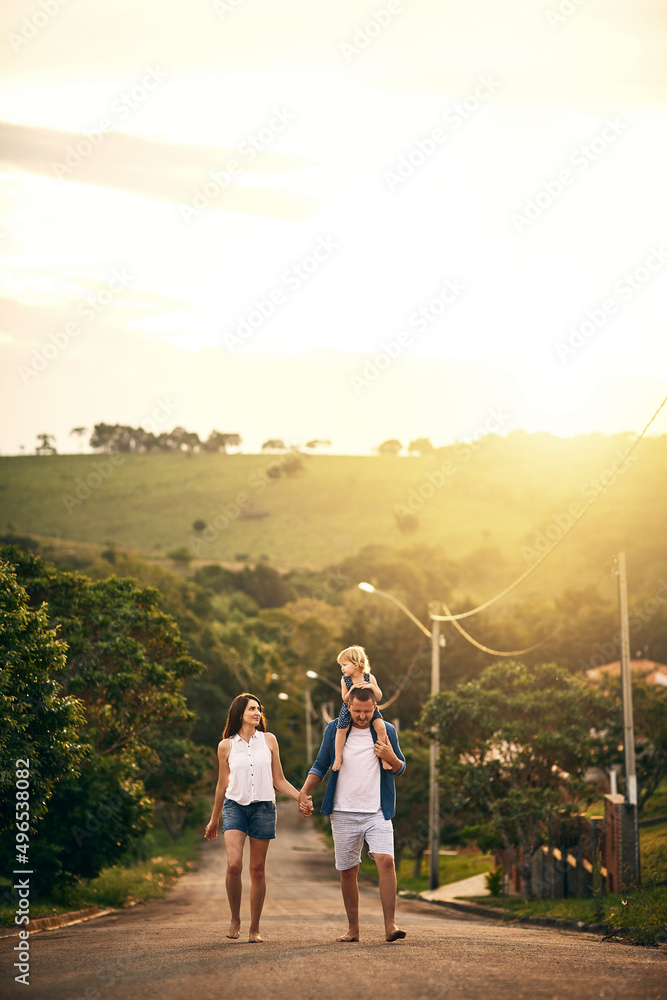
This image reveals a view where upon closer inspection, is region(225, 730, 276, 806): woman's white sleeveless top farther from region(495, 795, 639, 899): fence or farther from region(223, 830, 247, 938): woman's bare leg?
region(495, 795, 639, 899): fence

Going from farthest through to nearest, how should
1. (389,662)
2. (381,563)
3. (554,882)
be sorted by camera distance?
(381,563) < (389,662) < (554,882)

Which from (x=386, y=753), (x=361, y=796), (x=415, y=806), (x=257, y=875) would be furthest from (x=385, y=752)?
(x=415, y=806)

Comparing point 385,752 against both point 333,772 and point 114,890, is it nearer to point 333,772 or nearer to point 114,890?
point 333,772

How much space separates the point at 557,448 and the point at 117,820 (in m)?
146

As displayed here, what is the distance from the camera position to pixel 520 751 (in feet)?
77.8

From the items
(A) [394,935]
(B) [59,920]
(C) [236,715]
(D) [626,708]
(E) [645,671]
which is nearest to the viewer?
(A) [394,935]

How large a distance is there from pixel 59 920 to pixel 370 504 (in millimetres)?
126487

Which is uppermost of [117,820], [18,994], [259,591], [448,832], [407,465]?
[407,465]

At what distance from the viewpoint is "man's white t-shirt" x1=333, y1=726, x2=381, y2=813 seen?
792cm

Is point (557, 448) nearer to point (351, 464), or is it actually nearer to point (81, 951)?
point (351, 464)

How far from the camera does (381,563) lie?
9869cm

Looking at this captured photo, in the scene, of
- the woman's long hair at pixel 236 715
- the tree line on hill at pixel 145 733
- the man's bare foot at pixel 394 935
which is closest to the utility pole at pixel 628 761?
the tree line on hill at pixel 145 733

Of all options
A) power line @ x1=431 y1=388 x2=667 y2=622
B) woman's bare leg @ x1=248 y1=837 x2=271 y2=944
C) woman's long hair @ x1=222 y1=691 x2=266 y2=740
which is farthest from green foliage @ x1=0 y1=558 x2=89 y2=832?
power line @ x1=431 y1=388 x2=667 y2=622

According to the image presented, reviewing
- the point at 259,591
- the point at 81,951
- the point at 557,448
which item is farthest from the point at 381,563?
the point at 81,951
